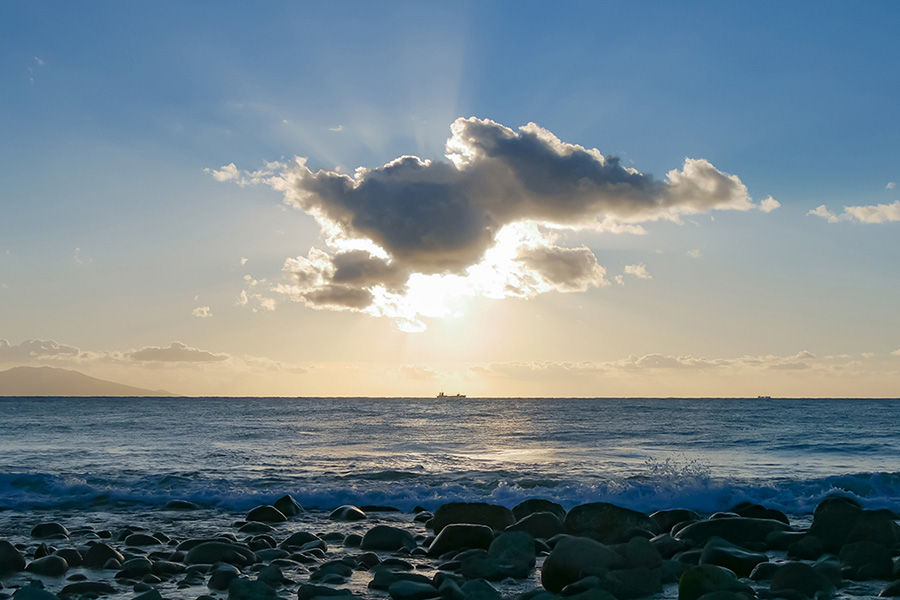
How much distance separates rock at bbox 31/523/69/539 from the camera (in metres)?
11.9

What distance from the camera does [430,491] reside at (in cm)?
1736

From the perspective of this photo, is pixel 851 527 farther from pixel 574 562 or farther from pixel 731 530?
pixel 574 562

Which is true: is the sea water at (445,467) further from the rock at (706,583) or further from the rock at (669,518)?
the rock at (706,583)

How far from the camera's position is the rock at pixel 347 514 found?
46.6ft

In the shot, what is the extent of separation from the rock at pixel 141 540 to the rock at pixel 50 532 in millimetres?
1431

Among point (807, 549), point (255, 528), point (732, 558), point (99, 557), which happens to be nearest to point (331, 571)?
point (99, 557)

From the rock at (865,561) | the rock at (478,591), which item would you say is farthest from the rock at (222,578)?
the rock at (865,561)

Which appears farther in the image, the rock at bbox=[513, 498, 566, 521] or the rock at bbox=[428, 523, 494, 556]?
the rock at bbox=[513, 498, 566, 521]

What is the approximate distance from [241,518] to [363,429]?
105 feet

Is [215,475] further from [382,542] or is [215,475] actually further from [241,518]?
[382,542]

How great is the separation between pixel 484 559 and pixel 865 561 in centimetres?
545

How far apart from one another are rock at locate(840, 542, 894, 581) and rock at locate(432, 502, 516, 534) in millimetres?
5440

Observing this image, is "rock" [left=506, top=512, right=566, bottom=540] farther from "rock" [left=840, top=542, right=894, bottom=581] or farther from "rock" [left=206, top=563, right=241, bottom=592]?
"rock" [left=206, top=563, right=241, bottom=592]

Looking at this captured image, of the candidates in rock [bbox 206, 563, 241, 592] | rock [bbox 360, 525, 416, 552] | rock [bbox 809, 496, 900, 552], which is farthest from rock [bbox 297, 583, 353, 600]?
rock [bbox 809, 496, 900, 552]
